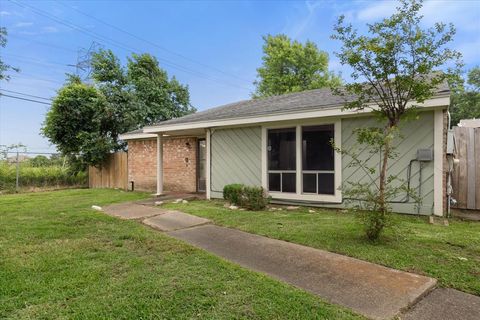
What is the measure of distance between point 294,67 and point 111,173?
828 inches

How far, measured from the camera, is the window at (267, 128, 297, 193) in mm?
8383

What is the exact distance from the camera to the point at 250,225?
19.7ft

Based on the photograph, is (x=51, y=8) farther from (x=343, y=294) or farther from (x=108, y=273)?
(x=343, y=294)

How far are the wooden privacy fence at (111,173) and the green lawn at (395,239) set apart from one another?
8419mm

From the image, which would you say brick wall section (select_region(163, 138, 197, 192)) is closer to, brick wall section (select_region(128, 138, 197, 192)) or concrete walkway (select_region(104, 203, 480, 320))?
brick wall section (select_region(128, 138, 197, 192))

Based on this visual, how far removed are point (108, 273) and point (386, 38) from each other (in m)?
4.93

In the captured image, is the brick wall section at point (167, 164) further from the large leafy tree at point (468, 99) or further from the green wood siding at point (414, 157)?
the large leafy tree at point (468, 99)

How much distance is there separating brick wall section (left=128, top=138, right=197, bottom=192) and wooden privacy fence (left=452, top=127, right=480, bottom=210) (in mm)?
8391

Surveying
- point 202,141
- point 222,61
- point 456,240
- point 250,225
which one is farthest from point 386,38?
point 222,61

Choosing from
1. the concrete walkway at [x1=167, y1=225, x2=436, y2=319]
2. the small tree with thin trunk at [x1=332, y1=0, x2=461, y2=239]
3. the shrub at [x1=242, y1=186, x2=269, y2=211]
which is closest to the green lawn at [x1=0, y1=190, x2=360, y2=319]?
the concrete walkway at [x1=167, y1=225, x2=436, y2=319]

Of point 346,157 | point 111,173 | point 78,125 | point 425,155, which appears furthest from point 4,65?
point 425,155

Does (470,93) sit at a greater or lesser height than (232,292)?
greater

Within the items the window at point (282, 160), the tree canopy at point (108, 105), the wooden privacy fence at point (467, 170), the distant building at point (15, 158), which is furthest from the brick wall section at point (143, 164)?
the wooden privacy fence at point (467, 170)

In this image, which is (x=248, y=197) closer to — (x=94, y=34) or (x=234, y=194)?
(x=234, y=194)
